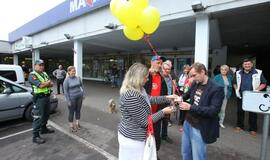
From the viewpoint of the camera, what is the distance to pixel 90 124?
5117 mm

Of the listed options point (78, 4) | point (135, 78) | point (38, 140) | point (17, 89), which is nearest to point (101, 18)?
point (78, 4)

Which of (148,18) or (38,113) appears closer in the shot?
(148,18)

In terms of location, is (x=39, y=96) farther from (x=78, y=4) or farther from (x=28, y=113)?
(x=78, y=4)

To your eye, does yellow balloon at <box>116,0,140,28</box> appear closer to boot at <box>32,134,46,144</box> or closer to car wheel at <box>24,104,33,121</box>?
boot at <box>32,134,46,144</box>

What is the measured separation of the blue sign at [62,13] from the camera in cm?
788

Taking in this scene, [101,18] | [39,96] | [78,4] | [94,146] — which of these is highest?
[78,4]

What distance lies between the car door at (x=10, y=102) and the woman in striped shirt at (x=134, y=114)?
4.34 metres

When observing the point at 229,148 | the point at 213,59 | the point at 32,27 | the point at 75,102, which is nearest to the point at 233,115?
the point at 229,148

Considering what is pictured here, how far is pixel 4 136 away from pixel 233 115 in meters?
6.80

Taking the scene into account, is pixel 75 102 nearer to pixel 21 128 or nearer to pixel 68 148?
pixel 68 148

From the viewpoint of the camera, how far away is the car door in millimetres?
4734

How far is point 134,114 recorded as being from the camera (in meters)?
1.75

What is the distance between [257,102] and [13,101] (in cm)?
555

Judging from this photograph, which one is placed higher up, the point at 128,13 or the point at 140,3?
the point at 140,3
